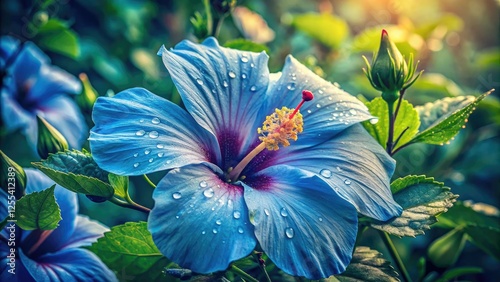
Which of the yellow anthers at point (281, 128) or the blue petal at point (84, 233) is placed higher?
the yellow anthers at point (281, 128)

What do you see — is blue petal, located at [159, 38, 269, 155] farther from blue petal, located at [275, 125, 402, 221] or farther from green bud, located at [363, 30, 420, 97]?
green bud, located at [363, 30, 420, 97]

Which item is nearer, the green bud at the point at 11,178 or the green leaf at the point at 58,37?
the green bud at the point at 11,178

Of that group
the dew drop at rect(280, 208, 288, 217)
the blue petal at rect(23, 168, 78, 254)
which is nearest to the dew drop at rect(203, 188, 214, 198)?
the dew drop at rect(280, 208, 288, 217)

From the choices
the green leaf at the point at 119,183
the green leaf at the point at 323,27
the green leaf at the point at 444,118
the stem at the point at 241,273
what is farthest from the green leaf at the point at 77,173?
the green leaf at the point at 323,27

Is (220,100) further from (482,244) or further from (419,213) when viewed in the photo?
(482,244)

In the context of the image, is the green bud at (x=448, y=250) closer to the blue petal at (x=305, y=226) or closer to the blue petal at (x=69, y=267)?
the blue petal at (x=305, y=226)

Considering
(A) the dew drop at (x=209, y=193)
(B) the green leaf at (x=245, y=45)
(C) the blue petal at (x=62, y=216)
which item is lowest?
(C) the blue petal at (x=62, y=216)
